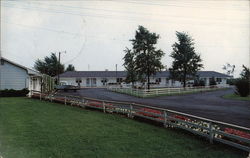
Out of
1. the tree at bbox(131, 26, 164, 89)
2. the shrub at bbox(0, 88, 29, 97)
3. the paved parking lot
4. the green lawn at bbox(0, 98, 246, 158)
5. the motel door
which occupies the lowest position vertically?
the green lawn at bbox(0, 98, 246, 158)

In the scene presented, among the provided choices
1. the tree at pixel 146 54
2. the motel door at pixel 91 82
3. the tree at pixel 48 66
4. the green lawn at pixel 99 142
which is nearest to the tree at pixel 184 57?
the tree at pixel 146 54

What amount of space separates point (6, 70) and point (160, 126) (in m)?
22.9

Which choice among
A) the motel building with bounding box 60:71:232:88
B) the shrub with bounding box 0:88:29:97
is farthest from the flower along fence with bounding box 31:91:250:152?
the motel building with bounding box 60:71:232:88

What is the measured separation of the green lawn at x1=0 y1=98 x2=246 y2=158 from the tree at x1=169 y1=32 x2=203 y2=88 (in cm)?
3516

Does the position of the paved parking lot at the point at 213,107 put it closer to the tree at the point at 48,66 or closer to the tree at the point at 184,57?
the tree at the point at 184,57

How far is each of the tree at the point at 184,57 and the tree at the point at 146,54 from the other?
11.4 feet

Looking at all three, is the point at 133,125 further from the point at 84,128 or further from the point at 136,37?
the point at 136,37

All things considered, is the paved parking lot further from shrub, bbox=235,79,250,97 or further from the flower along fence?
shrub, bbox=235,79,250,97

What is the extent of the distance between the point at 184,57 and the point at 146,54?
287 inches

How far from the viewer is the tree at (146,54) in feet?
142

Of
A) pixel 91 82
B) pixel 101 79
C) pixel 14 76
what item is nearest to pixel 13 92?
pixel 14 76

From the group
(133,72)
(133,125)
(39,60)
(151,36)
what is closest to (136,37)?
(151,36)

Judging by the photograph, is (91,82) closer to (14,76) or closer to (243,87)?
(14,76)

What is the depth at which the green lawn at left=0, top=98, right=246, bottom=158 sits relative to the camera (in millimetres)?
7234
